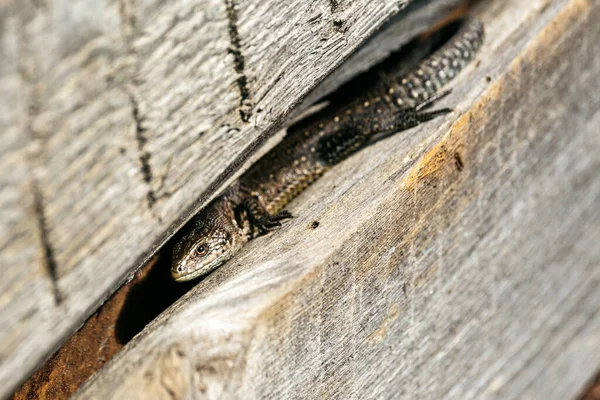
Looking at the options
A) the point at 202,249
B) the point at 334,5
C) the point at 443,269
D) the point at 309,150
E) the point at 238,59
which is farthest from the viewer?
the point at 309,150

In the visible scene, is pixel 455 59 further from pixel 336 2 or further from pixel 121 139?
pixel 121 139

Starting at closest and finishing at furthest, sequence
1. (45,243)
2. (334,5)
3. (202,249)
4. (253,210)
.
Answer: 1. (45,243)
2. (334,5)
3. (202,249)
4. (253,210)

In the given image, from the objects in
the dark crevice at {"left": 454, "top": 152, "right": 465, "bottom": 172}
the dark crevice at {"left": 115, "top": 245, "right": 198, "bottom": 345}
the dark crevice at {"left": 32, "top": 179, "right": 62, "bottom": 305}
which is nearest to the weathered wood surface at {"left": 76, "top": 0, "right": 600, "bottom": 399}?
the dark crevice at {"left": 454, "top": 152, "right": 465, "bottom": 172}

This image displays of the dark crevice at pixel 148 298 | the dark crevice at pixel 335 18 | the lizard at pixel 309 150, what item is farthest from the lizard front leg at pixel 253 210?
the dark crevice at pixel 335 18

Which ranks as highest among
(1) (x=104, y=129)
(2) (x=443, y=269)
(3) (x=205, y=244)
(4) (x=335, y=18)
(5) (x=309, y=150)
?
(1) (x=104, y=129)

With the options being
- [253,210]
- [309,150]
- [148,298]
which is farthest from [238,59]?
[309,150]

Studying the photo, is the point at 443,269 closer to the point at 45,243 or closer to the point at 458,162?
the point at 458,162

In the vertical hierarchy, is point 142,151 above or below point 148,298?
above

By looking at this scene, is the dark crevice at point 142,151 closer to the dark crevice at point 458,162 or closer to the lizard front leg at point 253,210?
the dark crevice at point 458,162
